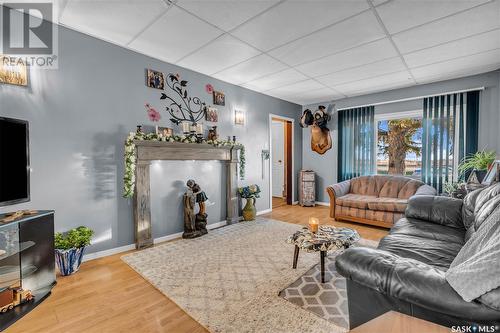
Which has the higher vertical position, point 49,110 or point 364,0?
point 364,0

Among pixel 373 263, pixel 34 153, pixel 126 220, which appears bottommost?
pixel 126 220

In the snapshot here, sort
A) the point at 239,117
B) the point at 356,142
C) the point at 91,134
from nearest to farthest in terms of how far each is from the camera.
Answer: the point at 91,134
the point at 239,117
the point at 356,142

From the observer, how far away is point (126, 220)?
124 inches

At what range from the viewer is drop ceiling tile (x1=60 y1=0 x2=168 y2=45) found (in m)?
2.22

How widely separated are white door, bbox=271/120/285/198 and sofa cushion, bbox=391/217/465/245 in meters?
4.53

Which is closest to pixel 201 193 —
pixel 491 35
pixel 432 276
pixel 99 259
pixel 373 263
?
pixel 99 259

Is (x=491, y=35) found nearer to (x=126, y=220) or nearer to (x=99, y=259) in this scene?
(x=126, y=220)

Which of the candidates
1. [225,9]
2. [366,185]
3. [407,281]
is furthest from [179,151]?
[366,185]

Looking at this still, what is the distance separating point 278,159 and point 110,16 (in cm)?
557

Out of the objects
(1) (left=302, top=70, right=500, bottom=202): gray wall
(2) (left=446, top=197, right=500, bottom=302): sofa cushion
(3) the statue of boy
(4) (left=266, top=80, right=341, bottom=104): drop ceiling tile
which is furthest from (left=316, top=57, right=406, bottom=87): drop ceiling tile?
(2) (left=446, top=197, right=500, bottom=302): sofa cushion

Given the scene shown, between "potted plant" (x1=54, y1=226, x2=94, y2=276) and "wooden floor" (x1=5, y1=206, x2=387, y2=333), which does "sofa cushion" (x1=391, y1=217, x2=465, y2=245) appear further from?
"potted plant" (x1=54, y1=226, x2=94, y2=276)

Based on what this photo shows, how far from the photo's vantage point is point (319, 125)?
5.77 meters

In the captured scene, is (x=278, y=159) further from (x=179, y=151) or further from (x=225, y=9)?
(x=225, y=9)

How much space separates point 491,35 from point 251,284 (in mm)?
3904
